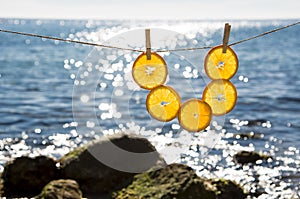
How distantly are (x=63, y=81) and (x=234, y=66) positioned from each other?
126ft

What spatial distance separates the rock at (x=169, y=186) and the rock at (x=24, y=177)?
94.3 inches

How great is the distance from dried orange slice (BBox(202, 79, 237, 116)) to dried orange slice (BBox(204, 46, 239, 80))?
11cm

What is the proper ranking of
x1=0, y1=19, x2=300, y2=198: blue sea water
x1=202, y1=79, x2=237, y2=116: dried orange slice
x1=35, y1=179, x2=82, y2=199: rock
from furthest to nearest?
1. x1=35, y1=179, x2=82, y2=199: rock
2. x1=0, y1=19, x2=300, y2=198: blue sea water
3. x1=202, y1=79, x2=237, y2=116: dried orange slice

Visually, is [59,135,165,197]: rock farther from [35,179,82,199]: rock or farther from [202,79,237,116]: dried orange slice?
[202,79,237,116]: dried orange slice

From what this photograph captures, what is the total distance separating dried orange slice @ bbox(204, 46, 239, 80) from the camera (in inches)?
217

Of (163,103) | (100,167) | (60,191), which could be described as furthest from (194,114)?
(100,167)

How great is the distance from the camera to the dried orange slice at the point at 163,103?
17.6 ft

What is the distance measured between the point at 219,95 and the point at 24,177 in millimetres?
9673

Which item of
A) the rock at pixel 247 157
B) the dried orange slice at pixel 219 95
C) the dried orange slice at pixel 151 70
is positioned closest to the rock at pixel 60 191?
the dried orange slice at pixel 151 70

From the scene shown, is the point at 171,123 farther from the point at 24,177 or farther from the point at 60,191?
the point at 60,191

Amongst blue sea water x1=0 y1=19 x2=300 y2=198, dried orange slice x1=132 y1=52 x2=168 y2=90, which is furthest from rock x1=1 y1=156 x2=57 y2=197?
dried orange slice x1=132 y1=52 x2=168 y2=90

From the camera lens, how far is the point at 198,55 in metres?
5.75

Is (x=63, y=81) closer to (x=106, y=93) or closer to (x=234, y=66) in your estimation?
(x=106, y=93)

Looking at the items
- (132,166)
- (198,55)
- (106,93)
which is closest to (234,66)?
(198,55)
